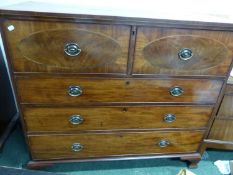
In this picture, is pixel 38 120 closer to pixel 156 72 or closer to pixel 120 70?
pixel 120 70

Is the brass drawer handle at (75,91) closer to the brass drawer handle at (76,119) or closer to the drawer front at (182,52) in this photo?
the brass drawer handle at (76,119)

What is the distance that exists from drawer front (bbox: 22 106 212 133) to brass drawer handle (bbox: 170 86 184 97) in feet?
0.30

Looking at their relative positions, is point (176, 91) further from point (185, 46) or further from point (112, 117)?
point (112, 117)

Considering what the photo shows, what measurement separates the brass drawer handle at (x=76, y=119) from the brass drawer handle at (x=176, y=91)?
1.64ft

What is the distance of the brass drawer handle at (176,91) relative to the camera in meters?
1.09

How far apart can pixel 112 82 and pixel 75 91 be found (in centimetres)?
19

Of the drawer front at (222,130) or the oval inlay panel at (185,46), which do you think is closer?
the oval inlay panel at (185,46)

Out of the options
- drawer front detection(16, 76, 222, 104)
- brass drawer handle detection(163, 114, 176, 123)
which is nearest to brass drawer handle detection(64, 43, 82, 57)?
drawer front detection(16, 76, 222, 104)

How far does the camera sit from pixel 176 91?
3.62 ft

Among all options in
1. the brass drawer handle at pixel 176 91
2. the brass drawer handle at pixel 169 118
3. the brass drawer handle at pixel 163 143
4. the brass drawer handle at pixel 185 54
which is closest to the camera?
the brass drawer handle at pixel 185 54

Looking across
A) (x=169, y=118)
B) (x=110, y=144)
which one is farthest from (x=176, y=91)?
(x=110, y=144)

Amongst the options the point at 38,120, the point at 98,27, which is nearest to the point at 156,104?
the point at 98,27

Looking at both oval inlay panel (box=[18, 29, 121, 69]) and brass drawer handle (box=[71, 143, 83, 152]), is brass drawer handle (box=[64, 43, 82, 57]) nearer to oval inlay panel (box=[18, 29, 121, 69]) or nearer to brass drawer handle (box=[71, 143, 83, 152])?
oval inlay panel (box=[18, 29, 121, 69])

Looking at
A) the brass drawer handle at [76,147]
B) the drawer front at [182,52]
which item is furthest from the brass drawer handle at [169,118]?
the brass drawer handle at [76,147]
